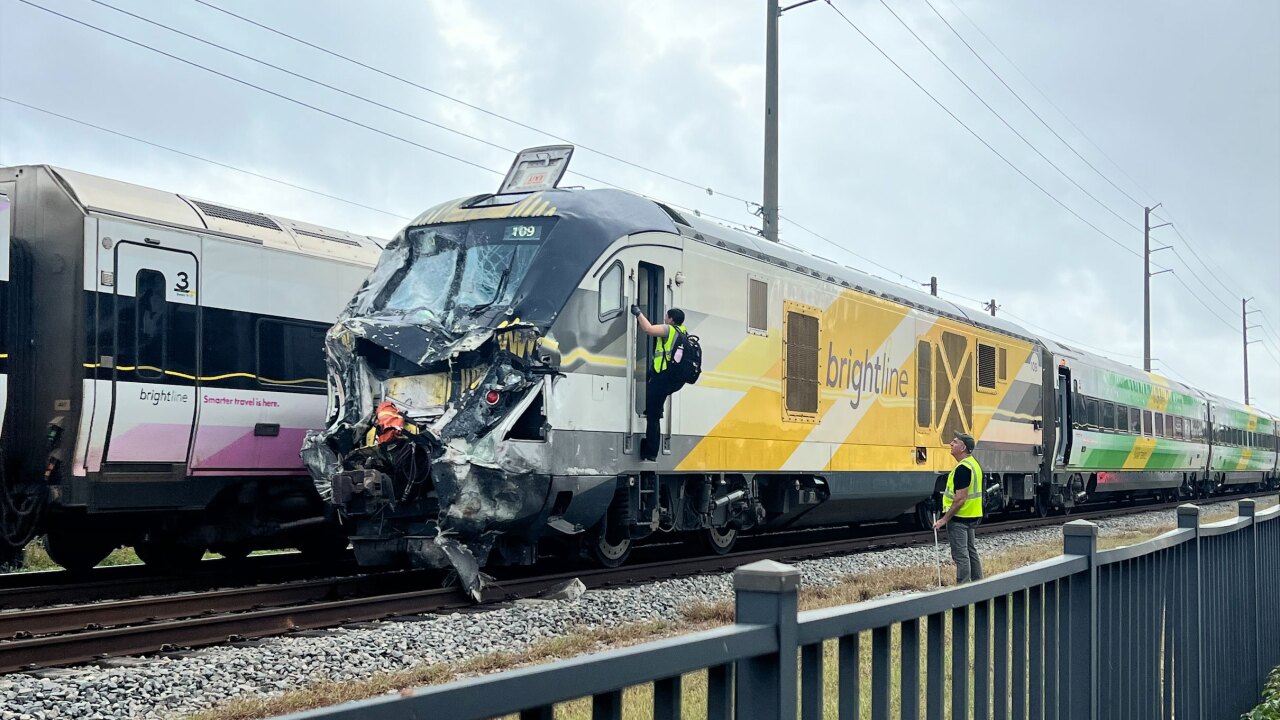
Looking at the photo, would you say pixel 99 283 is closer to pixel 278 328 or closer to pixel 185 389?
pixel 185 389

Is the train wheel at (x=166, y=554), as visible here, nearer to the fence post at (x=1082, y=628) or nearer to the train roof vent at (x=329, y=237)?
the train roof vent at (x=329, y=237)

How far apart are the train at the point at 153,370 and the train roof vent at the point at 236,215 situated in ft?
0.07

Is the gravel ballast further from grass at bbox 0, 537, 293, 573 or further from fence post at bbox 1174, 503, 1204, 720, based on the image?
grass at bbox 0, 537, 293, 573

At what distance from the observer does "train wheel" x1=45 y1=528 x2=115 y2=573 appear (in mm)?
11719

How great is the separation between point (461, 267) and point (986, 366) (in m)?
11.5

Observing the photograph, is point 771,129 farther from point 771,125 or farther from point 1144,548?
point 1144,548

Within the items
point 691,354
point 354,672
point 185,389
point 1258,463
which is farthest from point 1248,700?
point 1258,463

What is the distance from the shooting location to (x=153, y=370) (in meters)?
11.0

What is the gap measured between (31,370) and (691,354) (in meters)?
6.12

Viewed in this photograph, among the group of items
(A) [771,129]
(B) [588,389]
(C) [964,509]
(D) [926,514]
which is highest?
(A) [771,129]

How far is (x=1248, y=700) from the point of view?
8.19m

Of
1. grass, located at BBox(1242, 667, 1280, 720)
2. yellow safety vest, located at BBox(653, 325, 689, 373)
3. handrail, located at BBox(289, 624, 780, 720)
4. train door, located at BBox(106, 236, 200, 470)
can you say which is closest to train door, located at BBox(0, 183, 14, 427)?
train door, located at BBox(106, 236, 200, 470)

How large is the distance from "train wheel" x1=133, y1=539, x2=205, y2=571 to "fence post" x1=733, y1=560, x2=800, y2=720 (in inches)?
440

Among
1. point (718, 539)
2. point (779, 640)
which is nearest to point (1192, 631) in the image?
point (779, 640)
